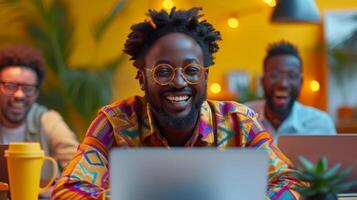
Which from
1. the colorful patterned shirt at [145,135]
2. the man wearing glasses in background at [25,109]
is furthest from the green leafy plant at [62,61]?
the colorful patterned shirt at [145,135]

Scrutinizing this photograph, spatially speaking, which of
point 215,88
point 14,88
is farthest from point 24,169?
point 215,88

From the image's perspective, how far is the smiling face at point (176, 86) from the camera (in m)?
2.16

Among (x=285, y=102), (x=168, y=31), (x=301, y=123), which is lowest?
(x=301, y=123)

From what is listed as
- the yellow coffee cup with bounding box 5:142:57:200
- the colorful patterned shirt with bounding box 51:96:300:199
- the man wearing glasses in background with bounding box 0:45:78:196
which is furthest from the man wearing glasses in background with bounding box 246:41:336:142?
the yellow coffee cup with bounding box 5:142:57:200

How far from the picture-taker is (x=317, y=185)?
1.64 m

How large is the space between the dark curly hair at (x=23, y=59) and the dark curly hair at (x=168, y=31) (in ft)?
5.28

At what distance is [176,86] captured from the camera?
215 cm

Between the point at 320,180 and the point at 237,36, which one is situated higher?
the point at 237,36

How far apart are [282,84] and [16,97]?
1.44 meters

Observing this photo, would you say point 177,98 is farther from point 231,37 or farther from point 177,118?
point 231,37

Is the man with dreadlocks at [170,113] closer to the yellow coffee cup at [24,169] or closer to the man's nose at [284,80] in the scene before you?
the yellow coffee cup at [24,169]

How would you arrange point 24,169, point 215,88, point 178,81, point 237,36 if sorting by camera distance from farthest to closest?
point 237,36
point 215,88
point 178,81
point 24,169

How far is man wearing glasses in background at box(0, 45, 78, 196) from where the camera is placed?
3.78 meters

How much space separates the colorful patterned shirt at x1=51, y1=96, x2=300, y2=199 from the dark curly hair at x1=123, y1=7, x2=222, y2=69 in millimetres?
140
